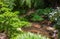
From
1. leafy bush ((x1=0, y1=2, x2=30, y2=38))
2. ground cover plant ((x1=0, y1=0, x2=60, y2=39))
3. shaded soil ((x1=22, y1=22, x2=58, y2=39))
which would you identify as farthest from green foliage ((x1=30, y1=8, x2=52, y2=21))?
leafy bush ((x1=0, y1=2, x2=30, y2=38))

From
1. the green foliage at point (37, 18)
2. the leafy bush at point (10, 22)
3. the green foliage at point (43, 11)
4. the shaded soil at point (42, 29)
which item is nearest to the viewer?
the leafy bush at point (10, 22)

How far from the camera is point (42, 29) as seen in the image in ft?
23.7

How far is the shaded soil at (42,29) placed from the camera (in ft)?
22.5

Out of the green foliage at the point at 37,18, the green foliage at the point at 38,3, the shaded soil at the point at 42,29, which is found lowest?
the shaded soil at the point at 42,29

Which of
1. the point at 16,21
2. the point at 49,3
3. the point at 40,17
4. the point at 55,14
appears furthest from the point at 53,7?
the point at 16,21

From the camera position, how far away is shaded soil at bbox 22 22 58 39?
685 cm

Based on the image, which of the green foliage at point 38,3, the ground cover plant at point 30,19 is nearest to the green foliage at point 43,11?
the ground cover plant at point 30,19

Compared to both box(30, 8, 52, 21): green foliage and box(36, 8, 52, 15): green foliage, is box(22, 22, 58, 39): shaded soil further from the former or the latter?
box(36, 8, 52, 15): green foliage

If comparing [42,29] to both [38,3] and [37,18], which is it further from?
[38,3]

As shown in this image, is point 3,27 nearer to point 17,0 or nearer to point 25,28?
point 25,28

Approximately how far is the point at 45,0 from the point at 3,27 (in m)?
3.21

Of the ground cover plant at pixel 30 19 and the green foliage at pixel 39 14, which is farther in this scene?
the green foliage at pixel 39 14

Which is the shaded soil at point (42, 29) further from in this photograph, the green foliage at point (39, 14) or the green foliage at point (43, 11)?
the green foliage at point (43, 11)

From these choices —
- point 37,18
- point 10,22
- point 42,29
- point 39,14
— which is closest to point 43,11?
point 39,14
